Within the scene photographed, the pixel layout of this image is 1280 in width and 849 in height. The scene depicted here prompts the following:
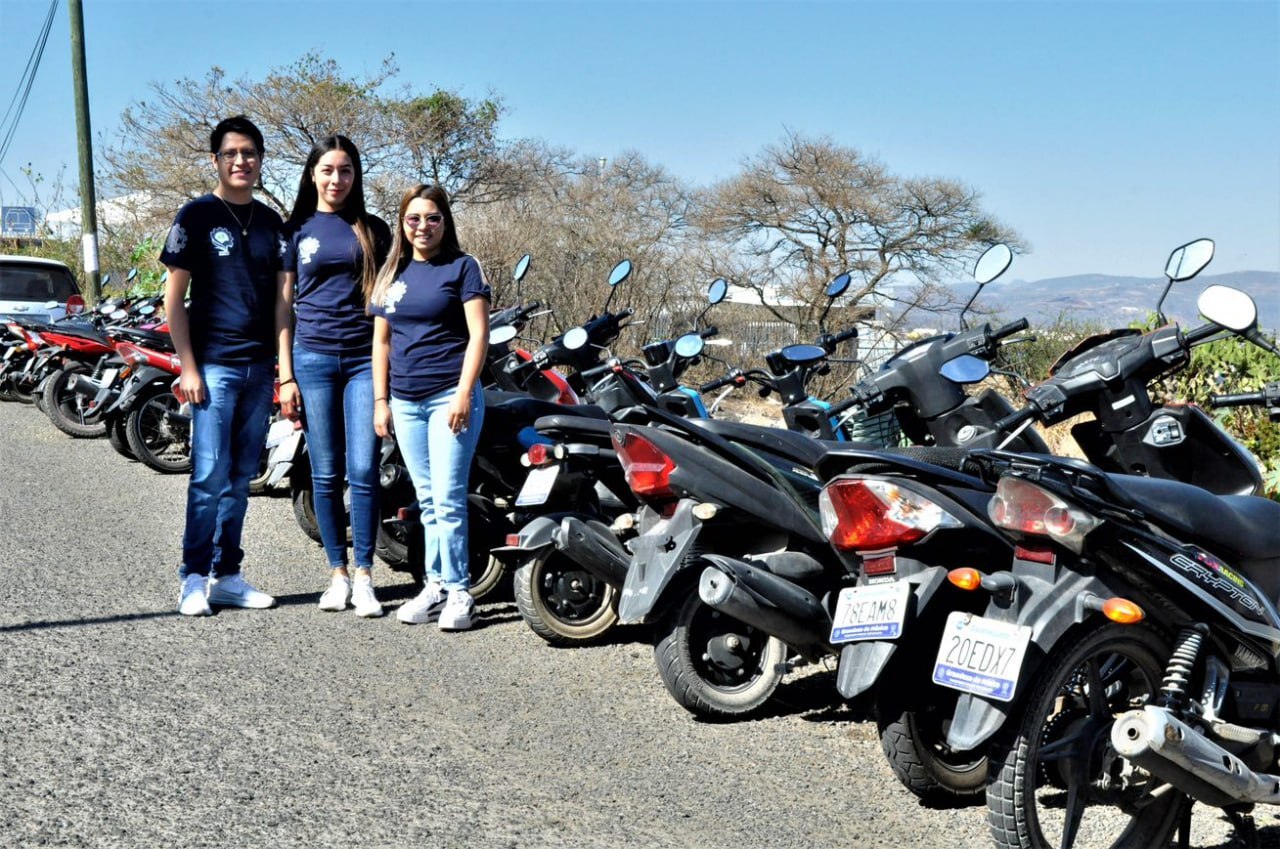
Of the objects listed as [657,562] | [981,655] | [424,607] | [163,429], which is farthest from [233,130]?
[163,429]

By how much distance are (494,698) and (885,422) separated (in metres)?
2.24

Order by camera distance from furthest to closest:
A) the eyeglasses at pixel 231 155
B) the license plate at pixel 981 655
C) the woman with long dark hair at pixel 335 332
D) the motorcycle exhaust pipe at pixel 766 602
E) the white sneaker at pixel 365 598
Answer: the white sneaker at pixel 365 598
the woman with long dark hair at pixel 335 332
the eyeglasses at pixel 231 155
the motorcycle exhaust pipe at pixel 766 602
the license plate at pixel 981 655

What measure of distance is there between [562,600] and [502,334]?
7.68ft

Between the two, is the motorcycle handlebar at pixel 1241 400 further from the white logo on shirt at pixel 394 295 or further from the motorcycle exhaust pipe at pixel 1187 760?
the white logo on shirt at pixel 394 295

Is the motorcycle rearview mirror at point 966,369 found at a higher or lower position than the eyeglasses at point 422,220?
lower

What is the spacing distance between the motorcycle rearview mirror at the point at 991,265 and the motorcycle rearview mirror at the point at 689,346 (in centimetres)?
158

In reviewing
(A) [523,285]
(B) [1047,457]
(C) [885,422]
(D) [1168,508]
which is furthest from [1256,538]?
(A) [523,285]

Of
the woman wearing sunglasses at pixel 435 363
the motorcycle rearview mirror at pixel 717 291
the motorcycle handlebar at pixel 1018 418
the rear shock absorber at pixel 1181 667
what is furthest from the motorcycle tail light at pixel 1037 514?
the motorcycle rearview mirror at pixel 717 291

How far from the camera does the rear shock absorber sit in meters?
3.17

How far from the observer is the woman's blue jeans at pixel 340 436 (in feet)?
18.8

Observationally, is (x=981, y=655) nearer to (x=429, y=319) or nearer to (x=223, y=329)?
(x=429, y=319)

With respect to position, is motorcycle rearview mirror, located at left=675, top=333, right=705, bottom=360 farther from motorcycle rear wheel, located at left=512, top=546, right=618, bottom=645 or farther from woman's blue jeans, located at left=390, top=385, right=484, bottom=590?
motorcycle rear wheel, located at left=512, top=546, right=618, bottom=645

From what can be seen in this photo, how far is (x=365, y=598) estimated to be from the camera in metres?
5.85

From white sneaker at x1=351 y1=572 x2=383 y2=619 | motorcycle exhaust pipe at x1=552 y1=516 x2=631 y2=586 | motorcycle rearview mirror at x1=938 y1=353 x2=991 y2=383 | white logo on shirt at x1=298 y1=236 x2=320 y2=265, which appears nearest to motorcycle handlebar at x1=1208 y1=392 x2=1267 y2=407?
motorcycle rearview mirror at x1=938 y1=353 x2=991 y2=383
